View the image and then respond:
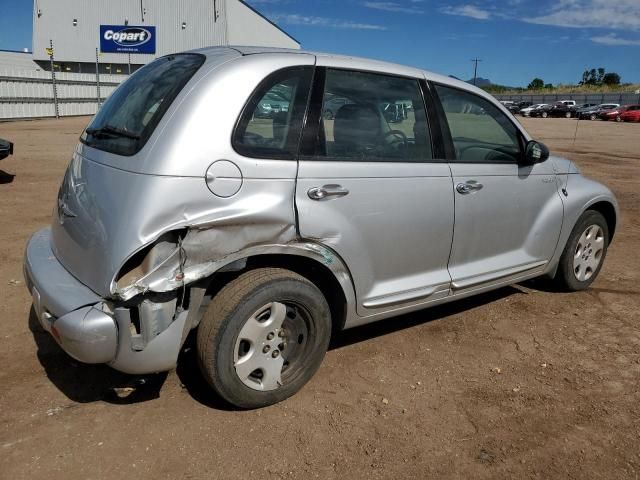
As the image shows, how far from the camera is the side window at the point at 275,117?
277 cm

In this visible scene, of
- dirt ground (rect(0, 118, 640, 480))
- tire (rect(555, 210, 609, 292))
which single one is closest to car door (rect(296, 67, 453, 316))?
dirt ground (rect(0, 118, 640, 480))

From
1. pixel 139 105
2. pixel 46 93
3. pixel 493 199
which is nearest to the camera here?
pixel 139 105

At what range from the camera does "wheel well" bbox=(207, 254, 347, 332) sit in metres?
2.87

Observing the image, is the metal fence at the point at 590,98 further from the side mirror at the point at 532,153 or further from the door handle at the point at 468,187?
the door handle at the point at 468,187

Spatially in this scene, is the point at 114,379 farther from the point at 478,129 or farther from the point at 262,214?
the point at 478,129

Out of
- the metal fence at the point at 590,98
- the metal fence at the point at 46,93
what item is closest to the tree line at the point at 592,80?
the metal fence at the point at 590,98

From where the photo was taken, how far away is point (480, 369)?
355 centimetres

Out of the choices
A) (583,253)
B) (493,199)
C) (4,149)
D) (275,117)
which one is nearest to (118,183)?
(275,117)

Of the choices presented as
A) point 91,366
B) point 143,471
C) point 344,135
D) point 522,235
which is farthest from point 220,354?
point 522,235

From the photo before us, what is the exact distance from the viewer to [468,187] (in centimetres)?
357

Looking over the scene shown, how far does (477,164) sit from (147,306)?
231 centimetres

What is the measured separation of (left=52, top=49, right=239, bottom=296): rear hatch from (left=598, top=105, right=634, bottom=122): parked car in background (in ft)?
157

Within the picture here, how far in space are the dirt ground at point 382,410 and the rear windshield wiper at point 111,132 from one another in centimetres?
141

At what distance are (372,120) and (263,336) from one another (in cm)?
143
